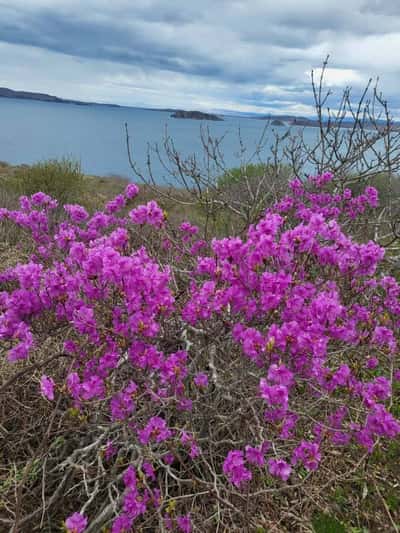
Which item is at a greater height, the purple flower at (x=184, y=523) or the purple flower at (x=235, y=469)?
the purple flower at (x=235, y=469)

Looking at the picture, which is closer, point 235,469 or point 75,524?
point 75,524

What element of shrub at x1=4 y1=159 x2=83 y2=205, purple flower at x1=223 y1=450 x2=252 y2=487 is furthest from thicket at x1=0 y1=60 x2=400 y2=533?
shrub at x1=4 y1=159 x2=83 y2=205

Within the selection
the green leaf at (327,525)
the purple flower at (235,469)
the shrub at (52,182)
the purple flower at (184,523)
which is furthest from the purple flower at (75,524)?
the shrub at (52,182)

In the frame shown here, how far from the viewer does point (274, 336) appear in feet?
5.84

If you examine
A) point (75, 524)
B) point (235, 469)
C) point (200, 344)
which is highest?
point (200, 344)

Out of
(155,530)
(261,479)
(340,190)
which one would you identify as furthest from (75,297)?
(340,190)

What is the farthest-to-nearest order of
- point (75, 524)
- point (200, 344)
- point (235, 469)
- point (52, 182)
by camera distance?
1. point (52, 182)
2. point (200, 344)
3. point (235, 469)
4. point (75, 524)

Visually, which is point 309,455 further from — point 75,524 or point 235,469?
point 75,524

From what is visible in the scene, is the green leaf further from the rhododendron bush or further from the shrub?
the shrub

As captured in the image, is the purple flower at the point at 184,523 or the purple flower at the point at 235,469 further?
the purple flower at the point at 184,523

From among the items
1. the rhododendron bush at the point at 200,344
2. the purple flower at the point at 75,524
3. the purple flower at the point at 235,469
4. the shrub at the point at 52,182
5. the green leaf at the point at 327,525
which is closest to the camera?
the purple flower at the point at 75,524

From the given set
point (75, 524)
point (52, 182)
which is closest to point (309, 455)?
point (75, 524)

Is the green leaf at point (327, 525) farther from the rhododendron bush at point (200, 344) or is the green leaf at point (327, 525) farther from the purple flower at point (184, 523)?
the purple flower at point (184, 523)

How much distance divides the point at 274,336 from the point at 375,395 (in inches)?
27.5
